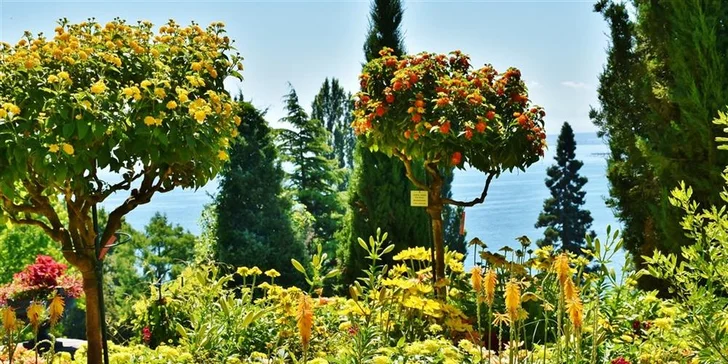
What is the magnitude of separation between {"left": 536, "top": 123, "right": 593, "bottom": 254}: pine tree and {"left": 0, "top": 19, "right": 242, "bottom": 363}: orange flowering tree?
11998mm

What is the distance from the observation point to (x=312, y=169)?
38.9 ft

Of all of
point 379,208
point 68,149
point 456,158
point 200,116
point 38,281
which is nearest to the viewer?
point 68,149

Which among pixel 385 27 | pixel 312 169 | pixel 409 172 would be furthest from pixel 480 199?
pixel 312 169

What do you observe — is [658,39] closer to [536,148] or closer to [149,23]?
[536,148]

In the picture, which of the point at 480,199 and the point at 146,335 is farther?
the point at 480,199

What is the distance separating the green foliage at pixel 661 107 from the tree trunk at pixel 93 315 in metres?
3.86

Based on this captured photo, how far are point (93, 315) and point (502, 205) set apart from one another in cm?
980

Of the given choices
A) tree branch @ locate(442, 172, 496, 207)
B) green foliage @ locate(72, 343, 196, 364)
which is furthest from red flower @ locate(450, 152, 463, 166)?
green foliage @ locate(72, 343, 196, 364)

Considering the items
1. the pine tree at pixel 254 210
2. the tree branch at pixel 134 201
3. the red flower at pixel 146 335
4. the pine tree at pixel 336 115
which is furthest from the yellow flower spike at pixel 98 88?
the pine tree at pixel 336 115

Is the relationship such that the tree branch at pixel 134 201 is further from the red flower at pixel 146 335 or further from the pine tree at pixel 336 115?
the pine tree at pixel 336 115

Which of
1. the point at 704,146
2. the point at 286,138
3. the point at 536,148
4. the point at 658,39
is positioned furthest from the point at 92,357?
the point at 286,138

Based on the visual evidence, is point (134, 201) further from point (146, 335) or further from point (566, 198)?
point (566, 198)

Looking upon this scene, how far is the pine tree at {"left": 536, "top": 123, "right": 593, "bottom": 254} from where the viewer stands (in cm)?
1418

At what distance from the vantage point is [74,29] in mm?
3100
